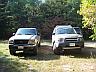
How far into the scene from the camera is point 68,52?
17375 mm

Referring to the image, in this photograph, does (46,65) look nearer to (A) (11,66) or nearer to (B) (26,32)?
(A) (11,66)

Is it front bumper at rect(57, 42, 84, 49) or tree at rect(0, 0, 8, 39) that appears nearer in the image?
front bumper at rect(57, 42, 84, 49)

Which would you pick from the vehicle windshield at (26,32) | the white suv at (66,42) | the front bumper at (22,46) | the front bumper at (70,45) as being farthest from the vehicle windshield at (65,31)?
the front bumper at (22,46)

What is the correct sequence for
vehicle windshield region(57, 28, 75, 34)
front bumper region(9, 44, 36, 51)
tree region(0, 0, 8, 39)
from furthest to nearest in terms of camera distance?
tree region(0, 0, 8, 39)
vehicle windshield region(57, 28, 75, 34)
front bumper region(9, 44, 36, 51)

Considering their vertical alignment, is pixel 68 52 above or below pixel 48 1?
below

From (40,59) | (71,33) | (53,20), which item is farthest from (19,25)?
(40,59)

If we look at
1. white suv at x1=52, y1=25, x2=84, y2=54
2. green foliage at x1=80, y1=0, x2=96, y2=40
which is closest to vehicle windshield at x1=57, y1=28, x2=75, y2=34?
white suv at x1=52, y1=25, x2=84, y2=54

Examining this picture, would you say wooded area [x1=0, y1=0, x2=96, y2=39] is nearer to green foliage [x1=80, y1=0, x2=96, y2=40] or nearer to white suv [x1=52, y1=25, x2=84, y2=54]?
white suv [x1=52, y1=25, x2=84, y2=54]

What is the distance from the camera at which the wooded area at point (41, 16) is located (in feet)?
97.7

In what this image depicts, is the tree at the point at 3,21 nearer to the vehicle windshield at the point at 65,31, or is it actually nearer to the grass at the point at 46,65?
the vehicle windshield at the point at 65,31

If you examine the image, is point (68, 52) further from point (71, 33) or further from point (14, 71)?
point (14, 71)

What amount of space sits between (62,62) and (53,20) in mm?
16997

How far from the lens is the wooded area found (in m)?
29.8

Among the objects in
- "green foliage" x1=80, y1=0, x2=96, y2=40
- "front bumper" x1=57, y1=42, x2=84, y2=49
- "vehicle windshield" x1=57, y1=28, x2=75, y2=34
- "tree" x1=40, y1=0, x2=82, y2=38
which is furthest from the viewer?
"tree" x1=40, y1=0, x2=82, y2=38
